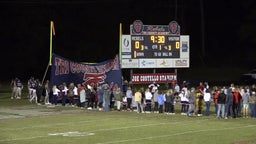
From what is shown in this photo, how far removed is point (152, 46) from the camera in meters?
42.0

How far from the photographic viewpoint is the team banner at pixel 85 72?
40375 mm

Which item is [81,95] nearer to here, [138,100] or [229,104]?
[138,100]

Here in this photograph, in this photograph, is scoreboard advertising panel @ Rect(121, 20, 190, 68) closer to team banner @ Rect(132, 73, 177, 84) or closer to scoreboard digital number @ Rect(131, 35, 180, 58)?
scoreboard digital number @ Rect(131, 35, 180, 58)

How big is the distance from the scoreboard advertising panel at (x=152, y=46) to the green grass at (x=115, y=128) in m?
7.42

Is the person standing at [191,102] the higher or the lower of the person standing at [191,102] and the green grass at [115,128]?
the higher

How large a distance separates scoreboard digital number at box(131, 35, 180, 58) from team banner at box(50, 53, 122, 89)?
1952 mm

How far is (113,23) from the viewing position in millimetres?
83375

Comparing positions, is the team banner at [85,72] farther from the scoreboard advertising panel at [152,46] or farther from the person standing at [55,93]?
the scoreboard advertising panel at [152,46]

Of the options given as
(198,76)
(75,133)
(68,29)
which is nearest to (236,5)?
(198,76)

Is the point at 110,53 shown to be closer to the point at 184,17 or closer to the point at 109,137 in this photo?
the point at 184,17

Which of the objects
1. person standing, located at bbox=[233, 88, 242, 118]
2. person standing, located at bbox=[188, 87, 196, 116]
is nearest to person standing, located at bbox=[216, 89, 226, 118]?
person standing, located at bbox=[233, 88, 242, 118]

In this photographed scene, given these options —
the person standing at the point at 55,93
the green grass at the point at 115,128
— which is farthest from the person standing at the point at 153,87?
the person standing at the point at 55,93

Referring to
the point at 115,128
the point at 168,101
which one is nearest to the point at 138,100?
the point at 168,101

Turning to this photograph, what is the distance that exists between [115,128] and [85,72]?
608 inches
